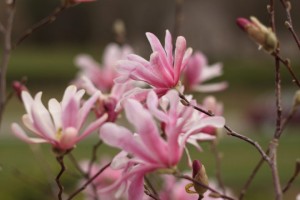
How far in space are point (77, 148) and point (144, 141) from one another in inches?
477

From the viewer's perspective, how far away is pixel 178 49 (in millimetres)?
1634

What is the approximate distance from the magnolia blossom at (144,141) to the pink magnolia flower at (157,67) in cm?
17

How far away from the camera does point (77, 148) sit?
13.4 metres

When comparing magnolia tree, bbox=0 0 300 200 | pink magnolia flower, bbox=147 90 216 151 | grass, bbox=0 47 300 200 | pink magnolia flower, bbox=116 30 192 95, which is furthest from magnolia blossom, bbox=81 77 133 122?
grass, bbox=0 47 300 200

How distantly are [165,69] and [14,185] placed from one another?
4386mm

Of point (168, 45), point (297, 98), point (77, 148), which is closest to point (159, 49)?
point (168, 45)

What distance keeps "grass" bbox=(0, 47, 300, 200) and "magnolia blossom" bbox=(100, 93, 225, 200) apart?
1022 mm

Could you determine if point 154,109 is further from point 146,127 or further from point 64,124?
point 64,124

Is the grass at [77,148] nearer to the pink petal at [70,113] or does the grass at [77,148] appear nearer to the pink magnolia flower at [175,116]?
the pink petal at [70,113]

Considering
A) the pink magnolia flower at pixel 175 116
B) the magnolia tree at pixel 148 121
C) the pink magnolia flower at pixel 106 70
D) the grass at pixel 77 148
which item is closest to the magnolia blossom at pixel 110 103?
the magnolia tree at pixel 148 121

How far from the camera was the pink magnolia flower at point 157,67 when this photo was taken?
5.25 ft

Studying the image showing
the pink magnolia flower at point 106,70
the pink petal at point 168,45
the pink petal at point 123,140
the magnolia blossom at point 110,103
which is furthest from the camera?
the pink magnolia flower at point 106,70

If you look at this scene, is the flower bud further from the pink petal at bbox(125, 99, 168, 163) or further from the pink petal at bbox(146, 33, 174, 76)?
the pink petal at bbox(125, 99, 168, 163)

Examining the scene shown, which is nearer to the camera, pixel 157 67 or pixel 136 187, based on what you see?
pixel 136 187
